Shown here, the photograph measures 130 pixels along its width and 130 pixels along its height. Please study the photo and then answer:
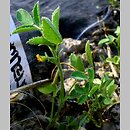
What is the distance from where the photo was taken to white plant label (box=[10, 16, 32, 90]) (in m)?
1.01

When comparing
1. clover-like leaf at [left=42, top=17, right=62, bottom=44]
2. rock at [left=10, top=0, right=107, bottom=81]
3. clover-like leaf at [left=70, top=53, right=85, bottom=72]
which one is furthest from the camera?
rock at [left=10, top=0, right=107, bottom=81]

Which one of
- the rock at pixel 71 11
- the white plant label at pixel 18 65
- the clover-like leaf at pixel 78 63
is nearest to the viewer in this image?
the clover-like leaf at pixel 78 63

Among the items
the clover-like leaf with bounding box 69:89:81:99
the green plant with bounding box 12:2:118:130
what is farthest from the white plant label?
the clover-like leaf with bounding box 69:89:81:99

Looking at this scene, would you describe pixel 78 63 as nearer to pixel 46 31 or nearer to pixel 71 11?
pixel 46 31

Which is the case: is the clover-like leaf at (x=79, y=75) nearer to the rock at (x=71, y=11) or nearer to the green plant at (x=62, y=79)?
the green plant at (x=62, y=79)

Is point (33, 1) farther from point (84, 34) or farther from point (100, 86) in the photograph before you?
point (100, 86)

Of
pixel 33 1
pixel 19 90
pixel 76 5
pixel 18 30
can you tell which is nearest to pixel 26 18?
pixel 18 30

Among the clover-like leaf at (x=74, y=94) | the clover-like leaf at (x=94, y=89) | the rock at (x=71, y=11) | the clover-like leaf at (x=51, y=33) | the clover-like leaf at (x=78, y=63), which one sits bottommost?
the clover-like leaf at (x=74, y=94)

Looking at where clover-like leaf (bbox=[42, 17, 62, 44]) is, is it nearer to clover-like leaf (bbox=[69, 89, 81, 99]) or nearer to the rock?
clover-like leaf (bbox=[69, 89, 81, 99])

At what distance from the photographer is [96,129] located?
0.95m

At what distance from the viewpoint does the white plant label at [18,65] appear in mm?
1008

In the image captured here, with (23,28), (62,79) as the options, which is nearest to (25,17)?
(23,28)

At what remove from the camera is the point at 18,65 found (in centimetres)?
103

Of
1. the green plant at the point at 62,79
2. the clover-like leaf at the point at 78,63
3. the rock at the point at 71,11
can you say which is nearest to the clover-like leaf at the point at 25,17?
the green plant at the point at 62,79
